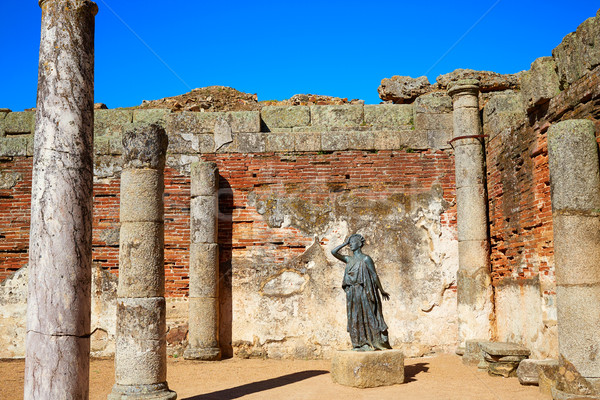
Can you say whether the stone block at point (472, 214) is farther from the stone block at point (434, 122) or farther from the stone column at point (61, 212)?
the stone column at point (61, 212)

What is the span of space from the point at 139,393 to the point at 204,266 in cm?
345

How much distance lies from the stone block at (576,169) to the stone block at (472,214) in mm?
3241

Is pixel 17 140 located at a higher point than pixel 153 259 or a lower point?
higher

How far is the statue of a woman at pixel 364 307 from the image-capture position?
7.80 m

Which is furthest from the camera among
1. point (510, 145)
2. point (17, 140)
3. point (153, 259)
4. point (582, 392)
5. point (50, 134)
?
point (17, 140)

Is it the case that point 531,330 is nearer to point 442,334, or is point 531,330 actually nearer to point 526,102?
point 442,334

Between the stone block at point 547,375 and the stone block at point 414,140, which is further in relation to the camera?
the stone block at point 414,140

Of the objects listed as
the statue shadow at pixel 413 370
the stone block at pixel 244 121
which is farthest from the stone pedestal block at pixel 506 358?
the stone block at pixel 244 121

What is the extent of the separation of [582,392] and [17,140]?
31.0 ft

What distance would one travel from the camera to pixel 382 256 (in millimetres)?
9844

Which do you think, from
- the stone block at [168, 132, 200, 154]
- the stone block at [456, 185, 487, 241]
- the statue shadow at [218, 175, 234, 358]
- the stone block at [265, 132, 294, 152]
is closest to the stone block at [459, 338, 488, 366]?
the stone block at [456, 185, 487, 241]

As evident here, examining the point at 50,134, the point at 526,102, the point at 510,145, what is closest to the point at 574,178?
the point at 526,102

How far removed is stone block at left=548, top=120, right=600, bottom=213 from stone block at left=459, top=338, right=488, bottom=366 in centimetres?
324

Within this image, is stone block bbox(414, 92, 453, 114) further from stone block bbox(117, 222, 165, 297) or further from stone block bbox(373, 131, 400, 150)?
stone block bbox(117, 222, 165, 297)
